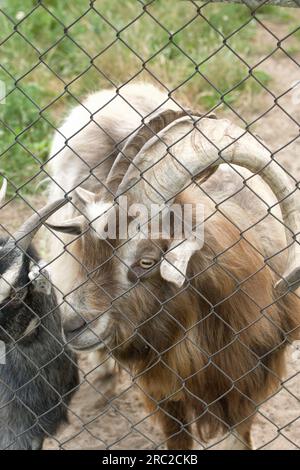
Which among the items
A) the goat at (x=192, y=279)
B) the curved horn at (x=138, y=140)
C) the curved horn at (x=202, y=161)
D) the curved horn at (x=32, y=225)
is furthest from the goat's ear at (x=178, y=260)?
the curved horn at (x=32, y=225)

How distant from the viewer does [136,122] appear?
515 centimetres

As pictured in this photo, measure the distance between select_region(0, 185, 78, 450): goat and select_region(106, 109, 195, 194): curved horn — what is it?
493mm

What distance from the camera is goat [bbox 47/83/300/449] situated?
3.98 meters

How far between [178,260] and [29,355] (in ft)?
4.01

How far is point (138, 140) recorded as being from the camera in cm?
423

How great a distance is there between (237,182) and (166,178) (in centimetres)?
74

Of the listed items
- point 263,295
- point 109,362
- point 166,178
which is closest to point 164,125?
point 166,178

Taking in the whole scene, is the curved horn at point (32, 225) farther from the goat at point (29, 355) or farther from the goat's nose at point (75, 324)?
the goat's nose at point (75, 324)

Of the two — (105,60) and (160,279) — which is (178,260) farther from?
(105,60)

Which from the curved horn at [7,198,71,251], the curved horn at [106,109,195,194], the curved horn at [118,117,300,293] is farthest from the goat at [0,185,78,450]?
the curved horn at [118,117,300,293]

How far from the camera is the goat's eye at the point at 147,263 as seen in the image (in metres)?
4.08

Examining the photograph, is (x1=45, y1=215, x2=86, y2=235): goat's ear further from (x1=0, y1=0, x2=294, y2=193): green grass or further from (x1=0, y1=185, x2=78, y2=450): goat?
(x1=0, y1=0, x2=294, y2=193): green grass

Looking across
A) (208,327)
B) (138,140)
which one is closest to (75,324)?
(208,327)

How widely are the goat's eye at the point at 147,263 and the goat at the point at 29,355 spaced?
512 millimetres
